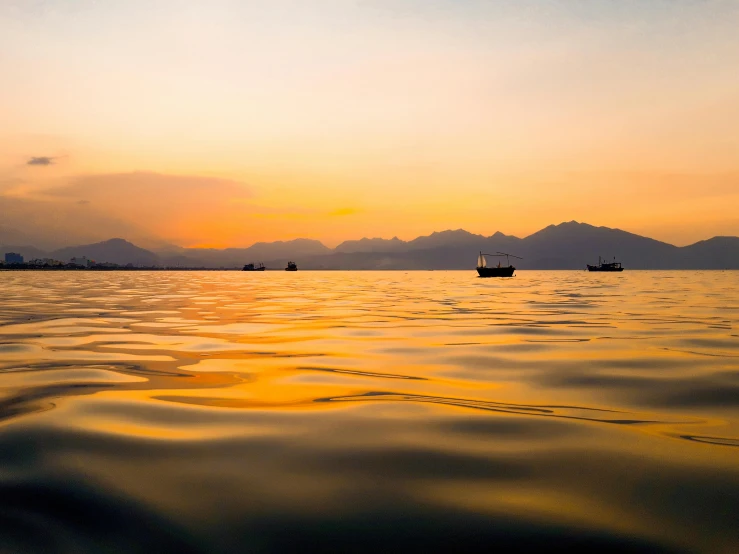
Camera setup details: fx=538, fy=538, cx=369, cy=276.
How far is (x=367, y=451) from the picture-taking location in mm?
5645

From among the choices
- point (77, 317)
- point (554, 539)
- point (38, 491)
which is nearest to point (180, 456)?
point (38, 491)

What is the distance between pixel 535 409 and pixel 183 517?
5128 millimetres

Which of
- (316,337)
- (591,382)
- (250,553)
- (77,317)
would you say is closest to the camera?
(250,553)

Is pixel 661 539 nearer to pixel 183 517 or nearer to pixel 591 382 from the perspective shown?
pixel 183 517

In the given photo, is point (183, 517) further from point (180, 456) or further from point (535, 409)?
point (535, 409)

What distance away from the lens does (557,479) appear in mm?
4789

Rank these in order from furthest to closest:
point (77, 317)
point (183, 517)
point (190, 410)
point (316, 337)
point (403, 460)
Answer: point (77, 317)
point (316, 337)
point (190, 410)
point (403, 460)
point (183, 517)

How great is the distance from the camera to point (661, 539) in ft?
12.0

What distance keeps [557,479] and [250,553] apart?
2.77 meters

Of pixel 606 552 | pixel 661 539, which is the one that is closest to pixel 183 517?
pixel 606 552

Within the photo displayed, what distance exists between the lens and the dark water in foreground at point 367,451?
3.79 m

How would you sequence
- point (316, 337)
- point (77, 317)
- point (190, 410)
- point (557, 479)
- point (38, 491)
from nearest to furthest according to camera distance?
1. point (38, 491)
2. point (557, 479)
3. point (190, 410)
4. point (316, 337)
5. point (77, 317)

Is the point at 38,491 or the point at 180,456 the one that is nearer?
the point at 38,491

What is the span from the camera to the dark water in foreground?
3791 mm
